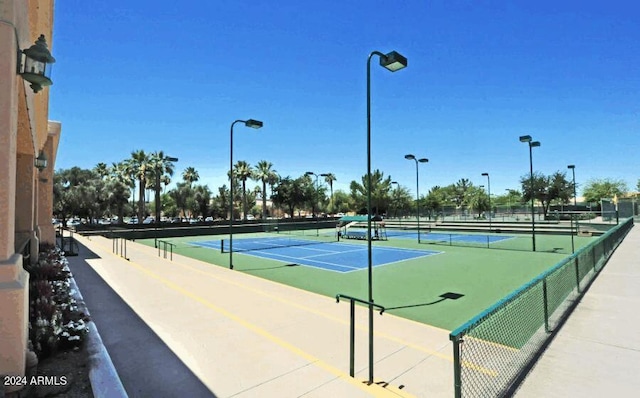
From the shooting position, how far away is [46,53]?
422cm

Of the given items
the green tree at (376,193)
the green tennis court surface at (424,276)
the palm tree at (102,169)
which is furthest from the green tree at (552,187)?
the palm tree at (102,169)

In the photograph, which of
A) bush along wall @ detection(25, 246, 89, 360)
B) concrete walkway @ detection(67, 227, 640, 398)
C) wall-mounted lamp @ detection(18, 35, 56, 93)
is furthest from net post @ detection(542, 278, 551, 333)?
wall-mounted lamp @ detection(18, 35, 56, 93)

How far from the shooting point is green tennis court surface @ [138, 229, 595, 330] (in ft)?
33.3

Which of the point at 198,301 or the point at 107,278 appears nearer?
the point at 198,301

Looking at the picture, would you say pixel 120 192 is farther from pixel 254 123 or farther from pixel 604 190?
pixel 604 190

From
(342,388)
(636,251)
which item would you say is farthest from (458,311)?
(636,251)

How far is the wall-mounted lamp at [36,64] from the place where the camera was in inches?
163

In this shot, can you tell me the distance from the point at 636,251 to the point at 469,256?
7920 millimetres

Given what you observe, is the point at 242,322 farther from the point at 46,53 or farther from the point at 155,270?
the point at 155,270

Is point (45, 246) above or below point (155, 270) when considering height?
above

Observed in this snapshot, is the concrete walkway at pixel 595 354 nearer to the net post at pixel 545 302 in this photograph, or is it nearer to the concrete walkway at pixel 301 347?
the concrete walkway at pixel 301 347

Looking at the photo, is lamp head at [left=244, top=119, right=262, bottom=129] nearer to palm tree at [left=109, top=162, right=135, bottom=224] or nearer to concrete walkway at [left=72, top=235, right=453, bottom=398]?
concrete walkway at [left=72, top=235, right=453, bottom=398]

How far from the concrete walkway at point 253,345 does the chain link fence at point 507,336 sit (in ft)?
1.47

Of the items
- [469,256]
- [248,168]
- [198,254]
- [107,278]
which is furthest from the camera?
[248,168]
